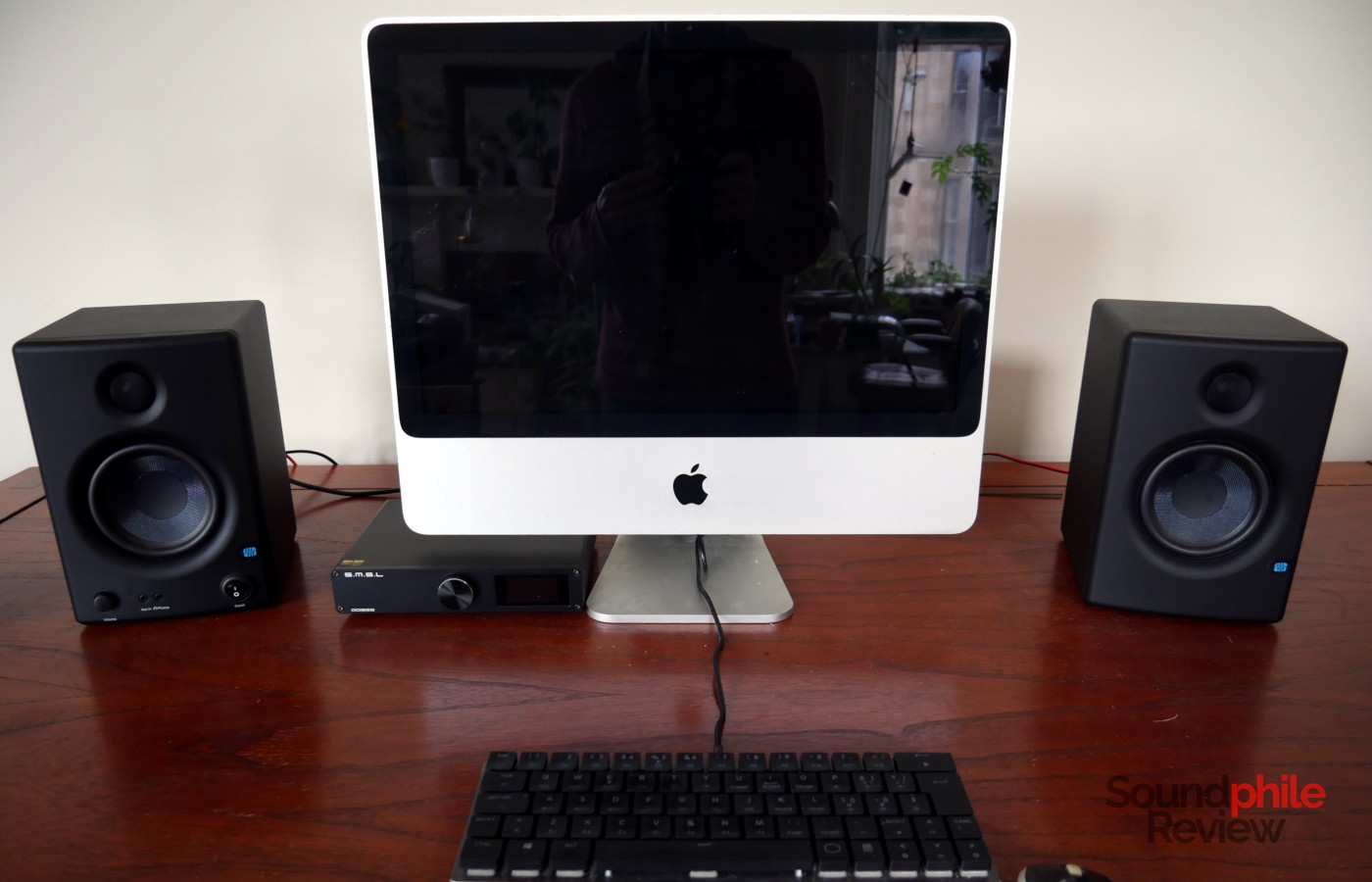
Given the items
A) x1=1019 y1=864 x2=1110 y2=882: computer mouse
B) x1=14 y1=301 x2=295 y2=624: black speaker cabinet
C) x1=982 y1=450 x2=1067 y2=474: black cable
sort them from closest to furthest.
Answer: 1. x1=1019 y1=864 x2=1110 y2=882: computer mouse
2. x1=14 y1=301 x2=295 y2=624: black speaker cabinet
3. x1=982 y1=450 x2=1067 y2=474: black cable

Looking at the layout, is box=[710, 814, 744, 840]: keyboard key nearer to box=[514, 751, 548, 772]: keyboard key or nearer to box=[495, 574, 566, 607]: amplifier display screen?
box=[514, 751, 548, 772]: keyboard key

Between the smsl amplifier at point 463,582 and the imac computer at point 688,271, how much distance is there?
0.03 meters

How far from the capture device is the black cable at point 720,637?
66 cm

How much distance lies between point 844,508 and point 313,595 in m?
0.56

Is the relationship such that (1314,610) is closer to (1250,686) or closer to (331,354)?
(1250,686)

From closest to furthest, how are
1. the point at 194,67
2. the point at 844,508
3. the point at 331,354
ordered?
the point at 844,508 < the point at 194,67 < the point at 331,354

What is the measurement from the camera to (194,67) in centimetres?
111

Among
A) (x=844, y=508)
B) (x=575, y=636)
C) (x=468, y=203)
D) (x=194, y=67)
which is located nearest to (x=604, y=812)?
(x=575, y=636)

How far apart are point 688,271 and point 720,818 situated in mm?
465

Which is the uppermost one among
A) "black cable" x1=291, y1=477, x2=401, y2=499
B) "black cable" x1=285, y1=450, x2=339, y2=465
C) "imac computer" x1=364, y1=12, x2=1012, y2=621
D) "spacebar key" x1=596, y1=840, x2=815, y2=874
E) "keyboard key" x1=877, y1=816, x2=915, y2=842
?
"imac computer" x1=364, y1=12, x2=1012, y2=621

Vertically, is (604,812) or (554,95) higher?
(554,95)

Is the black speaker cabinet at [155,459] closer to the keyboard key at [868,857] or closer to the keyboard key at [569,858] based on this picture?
the keyboard key at [569,858]

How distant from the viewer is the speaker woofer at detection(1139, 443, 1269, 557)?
32.4 inches

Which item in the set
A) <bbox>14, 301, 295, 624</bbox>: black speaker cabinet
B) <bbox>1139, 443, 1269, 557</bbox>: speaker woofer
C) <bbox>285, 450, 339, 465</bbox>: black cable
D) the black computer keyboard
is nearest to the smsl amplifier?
<bbox>14, 301, 295, 624</bbox>: black speaker cabinet
